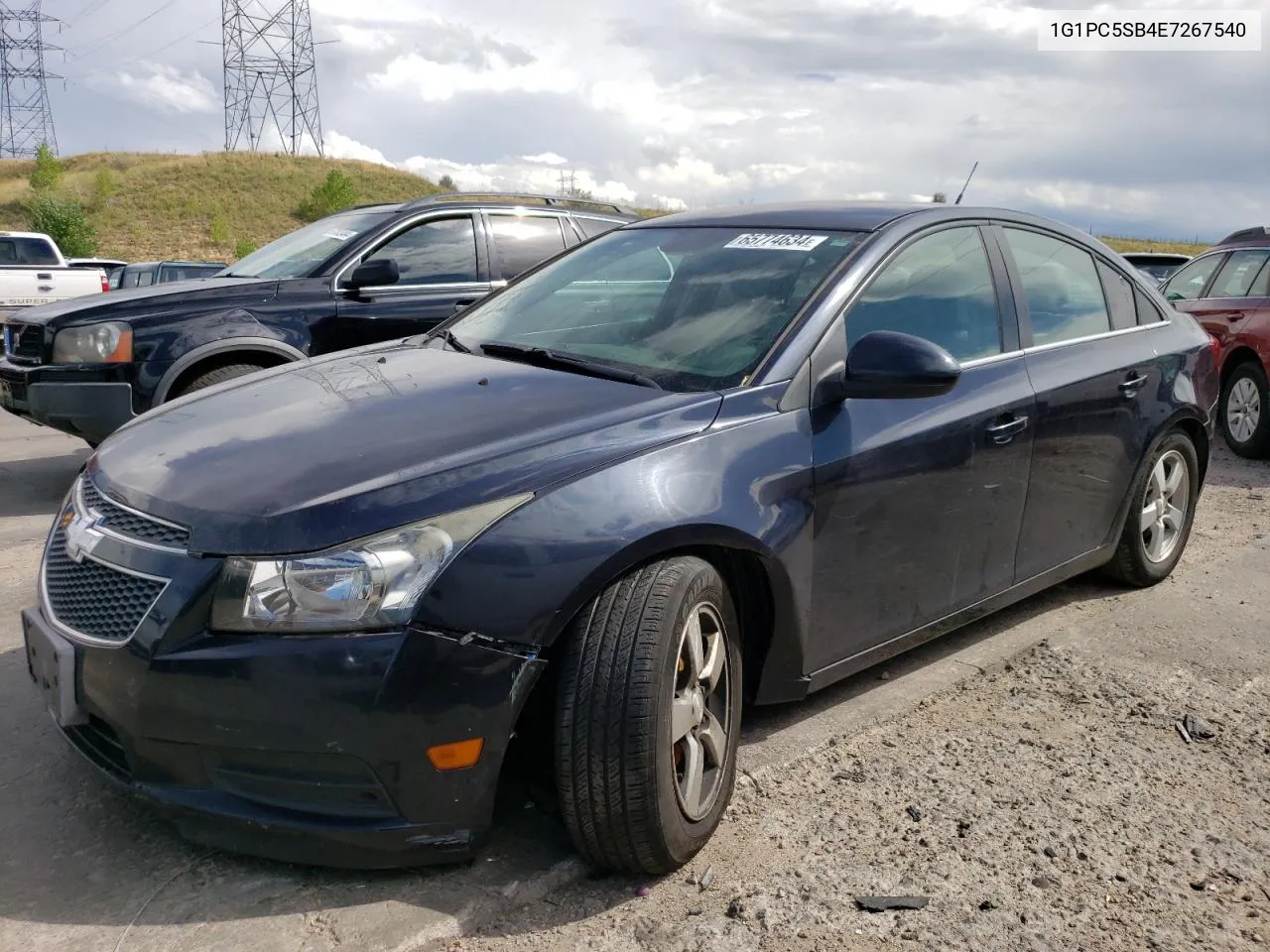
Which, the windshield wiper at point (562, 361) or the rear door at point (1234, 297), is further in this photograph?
the rear door at point (1234, 297)

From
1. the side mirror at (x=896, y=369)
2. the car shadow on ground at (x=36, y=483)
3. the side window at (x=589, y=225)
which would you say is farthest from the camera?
the side window at (x=589, y=225)

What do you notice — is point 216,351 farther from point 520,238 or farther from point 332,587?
point 332,587

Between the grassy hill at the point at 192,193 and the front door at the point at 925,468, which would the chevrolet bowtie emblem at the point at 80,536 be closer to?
the front door at the point at 925,468

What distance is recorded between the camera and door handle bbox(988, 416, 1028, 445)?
3.61 m

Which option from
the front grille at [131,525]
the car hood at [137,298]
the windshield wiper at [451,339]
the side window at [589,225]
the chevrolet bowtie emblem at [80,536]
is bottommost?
the chevrolet bowtie emblem at [80,536]

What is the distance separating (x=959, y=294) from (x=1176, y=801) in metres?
1.70

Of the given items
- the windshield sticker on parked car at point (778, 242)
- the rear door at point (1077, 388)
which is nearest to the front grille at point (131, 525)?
the windshield sticker on parked car at point (778, 242)

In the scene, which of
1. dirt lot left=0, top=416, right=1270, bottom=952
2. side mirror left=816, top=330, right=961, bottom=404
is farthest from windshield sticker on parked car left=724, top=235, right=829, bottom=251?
dirt lot left=0, top=416, right=1270, bottom=952

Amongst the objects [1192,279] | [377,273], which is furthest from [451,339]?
[1192,279]

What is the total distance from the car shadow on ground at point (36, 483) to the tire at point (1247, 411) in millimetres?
7965

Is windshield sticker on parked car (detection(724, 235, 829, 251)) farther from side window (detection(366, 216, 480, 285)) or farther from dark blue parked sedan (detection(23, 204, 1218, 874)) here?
side window (detection(366, 216, 480, 285))

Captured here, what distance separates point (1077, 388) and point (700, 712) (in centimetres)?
214

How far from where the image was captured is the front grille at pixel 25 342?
243 inches

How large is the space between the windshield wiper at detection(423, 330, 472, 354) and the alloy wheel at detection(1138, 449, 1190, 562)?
9.43ft
